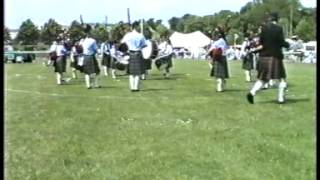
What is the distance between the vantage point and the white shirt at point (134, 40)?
13398 millimetres

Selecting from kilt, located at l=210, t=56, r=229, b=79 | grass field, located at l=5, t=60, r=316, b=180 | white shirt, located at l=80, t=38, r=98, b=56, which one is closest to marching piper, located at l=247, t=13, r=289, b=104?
grass field, located at l=5, t=60, r=316, b=180

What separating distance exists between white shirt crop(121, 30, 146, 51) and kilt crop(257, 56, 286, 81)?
3.74 meters

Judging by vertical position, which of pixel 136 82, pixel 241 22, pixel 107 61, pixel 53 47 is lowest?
pixel 136 82

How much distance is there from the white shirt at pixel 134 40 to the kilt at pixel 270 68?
3741 mm

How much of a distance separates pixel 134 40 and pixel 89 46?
170cm

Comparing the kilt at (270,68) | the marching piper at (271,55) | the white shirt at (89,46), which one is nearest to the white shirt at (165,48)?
the white shirt at (89,46)

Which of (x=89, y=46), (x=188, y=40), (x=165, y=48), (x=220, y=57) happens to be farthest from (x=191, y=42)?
(x=220, y=57)

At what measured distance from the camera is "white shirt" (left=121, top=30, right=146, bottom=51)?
13.4m

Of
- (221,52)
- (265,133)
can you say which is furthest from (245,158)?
(221,52)

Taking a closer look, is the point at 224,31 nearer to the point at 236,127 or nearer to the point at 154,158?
the point at 236,127

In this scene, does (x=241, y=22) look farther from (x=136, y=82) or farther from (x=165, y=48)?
(x=165, y=48)

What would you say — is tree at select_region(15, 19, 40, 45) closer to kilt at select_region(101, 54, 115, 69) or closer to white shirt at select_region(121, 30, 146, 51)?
white shirt at select_region(121, 30, 146, 51)

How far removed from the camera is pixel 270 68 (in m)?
10.1

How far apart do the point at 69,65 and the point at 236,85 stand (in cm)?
533
